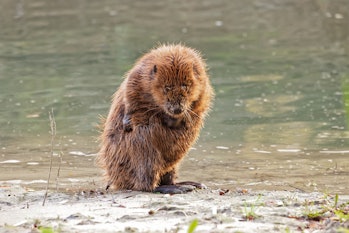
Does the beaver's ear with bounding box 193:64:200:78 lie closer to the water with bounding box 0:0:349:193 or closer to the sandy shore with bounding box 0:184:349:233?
the sandy shore with bounding box 0:184:349:233

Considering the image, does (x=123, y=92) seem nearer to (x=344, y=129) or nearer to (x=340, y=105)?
(x=344, y=129)

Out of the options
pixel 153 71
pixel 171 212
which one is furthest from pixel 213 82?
pixel 171 212

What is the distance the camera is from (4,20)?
1722 centimetres

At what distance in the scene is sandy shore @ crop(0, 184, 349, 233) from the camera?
5.12 meters

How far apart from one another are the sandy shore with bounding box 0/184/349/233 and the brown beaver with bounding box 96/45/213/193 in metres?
0.30

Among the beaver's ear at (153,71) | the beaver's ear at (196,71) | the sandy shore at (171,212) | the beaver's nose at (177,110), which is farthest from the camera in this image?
the beaver's ear at (196,71)

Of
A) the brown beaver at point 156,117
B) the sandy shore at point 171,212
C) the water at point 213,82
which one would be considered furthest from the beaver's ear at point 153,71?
the water at point 213,82

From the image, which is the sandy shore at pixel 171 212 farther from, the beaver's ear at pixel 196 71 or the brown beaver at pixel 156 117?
the beaver's ear at pixel 196 71

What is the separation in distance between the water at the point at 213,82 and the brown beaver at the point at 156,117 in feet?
2.55

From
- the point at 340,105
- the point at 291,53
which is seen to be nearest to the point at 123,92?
the point at 340,105

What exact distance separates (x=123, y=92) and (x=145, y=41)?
8.21 metres

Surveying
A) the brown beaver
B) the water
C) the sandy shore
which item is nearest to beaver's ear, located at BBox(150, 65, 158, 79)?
the brown beaver

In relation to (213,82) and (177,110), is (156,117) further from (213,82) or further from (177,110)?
(213,82)

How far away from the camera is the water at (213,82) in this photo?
851 centimetres
